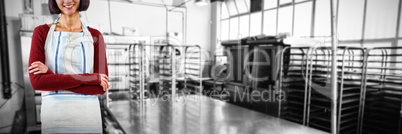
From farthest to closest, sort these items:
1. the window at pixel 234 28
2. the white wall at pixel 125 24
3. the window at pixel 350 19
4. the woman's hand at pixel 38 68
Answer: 1. the window at pixel 234 28
2. the window at pixel 350 19
3. the white wall at pixel 125 24
4. the woman's hand at pixel 38 68

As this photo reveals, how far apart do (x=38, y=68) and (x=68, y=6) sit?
0.65 ft

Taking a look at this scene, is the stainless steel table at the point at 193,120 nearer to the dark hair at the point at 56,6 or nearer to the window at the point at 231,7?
the dark hair at the point at 56,6

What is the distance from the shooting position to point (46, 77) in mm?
577

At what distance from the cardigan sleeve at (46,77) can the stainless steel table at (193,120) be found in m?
1.72

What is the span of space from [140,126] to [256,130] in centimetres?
134

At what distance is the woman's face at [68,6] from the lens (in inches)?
24.0

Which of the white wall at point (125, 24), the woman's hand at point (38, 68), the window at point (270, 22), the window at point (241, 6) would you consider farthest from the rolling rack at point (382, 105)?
the window at point (241, 6)

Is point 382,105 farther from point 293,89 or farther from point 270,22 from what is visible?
point 270,22

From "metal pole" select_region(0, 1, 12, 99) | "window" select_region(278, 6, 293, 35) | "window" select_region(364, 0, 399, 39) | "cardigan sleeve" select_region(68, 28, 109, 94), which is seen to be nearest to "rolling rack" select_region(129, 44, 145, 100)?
"metal pole" select_region(0, 1, 12, 99)

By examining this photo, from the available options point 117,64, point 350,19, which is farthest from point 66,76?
point 350,19

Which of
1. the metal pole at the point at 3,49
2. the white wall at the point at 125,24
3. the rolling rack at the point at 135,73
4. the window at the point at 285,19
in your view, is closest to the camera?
the metal pole at the point at 3,49

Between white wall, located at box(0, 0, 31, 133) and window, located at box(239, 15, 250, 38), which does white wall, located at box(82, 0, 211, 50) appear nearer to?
window, located at box(239, 15, 250, 38)

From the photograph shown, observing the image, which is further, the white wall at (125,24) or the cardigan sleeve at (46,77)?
the white wall at (125,24)

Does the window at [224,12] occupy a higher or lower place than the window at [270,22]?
higher
